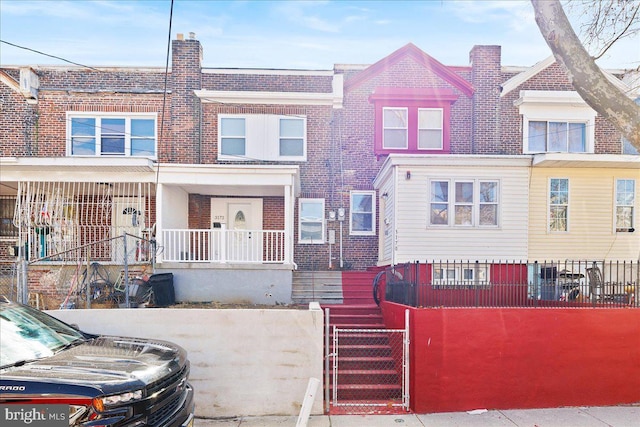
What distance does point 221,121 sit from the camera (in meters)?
12.6

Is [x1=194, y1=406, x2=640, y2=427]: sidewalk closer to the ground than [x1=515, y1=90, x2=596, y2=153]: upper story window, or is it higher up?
closer to the ground

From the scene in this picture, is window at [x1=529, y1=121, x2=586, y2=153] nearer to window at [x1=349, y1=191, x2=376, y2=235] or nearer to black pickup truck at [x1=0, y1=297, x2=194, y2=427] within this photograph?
window at [x1=349, y1=191, x2=376, y2=235]

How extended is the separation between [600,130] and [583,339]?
355 inches

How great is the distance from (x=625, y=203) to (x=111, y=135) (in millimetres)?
15305

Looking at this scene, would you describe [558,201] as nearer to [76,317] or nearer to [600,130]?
[600,130]

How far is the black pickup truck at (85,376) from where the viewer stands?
10.2 feet

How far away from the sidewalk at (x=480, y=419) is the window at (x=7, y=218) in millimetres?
10556

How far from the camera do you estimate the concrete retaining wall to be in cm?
604

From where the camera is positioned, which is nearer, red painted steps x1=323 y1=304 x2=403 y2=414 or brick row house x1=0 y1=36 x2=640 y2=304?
red painted steps x1=323 y1=304 x2=403 y2=414

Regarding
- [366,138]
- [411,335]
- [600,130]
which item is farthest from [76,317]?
[600,130]

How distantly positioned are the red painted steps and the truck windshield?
376cm

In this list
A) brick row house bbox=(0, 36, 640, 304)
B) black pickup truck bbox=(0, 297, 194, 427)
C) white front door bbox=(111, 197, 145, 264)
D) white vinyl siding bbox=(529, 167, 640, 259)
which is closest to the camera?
black pickup truck bbox=(0, 297, 194, 427)

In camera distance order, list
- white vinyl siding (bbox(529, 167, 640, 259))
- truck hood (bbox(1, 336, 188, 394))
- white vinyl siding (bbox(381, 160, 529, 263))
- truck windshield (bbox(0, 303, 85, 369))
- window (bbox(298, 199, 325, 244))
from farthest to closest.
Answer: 1. window (bbox(298, 199, 325, 244))
2. white vinyl siding (bbox(529, 167, 640, 259))
3. white vinyl siding (bbox(381, 160, 529, 263))
4. truck windshield (bbox(0, 303, 85, 369))
5. truck hood (bbox(1, 336, 188, 394))

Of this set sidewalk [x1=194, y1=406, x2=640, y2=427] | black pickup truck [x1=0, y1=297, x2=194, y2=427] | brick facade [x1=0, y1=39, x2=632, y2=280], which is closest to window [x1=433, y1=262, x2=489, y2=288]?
sidewalk [x1=194, y1=406, x2=640, y2=427]
